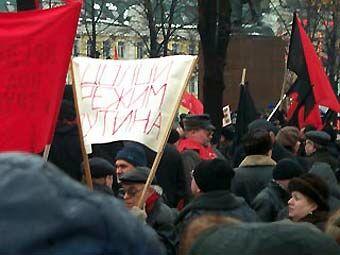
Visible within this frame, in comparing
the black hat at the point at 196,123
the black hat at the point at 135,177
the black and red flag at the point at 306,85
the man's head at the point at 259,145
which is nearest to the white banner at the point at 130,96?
the black hat at the point at 135,177

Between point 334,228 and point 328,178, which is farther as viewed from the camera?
point 328,178

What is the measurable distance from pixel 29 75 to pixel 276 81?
58.3 ft

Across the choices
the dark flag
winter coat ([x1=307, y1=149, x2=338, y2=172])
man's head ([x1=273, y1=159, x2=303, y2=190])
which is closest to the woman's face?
man's head ([x1=273, y1=159, x2=303, y2=190])

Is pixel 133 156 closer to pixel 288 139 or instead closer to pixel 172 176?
pixel 172 176

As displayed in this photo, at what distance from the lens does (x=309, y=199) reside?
4.76 meters

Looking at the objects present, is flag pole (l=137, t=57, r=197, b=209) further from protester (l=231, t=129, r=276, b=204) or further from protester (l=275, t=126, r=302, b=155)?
protester (l=275, t=126, r=302, b=155)

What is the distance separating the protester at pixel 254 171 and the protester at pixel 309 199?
1.57 metres

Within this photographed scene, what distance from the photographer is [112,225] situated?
1.33 m

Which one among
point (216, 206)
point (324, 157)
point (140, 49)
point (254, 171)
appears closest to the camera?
point (216, 206)

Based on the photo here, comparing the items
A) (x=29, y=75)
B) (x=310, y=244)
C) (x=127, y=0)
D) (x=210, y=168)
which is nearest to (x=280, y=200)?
(x=210, y=168)

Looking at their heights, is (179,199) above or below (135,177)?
below

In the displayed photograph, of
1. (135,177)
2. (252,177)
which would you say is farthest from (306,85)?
(135,177)

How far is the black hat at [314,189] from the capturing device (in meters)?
4.73

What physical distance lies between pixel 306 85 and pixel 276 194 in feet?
16.6
